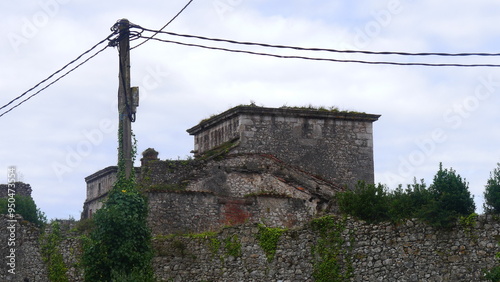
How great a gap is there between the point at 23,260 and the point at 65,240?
7.33ft

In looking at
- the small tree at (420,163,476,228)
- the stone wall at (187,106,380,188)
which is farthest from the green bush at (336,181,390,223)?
the stone wall at (187,106,380,188)

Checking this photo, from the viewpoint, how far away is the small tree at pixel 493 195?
2217 centimetres

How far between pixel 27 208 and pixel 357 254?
61.5 feet

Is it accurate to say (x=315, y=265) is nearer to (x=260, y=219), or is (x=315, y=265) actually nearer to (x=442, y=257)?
(x=442, y=257)

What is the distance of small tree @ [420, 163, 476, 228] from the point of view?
73.4 ft

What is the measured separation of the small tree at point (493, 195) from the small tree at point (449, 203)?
321 mm

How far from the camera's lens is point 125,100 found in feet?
74.6

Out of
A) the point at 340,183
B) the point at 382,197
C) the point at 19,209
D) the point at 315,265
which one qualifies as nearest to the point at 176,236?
the point at 315,265

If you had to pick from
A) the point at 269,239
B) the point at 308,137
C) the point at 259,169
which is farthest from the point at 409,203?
the point at 308,137

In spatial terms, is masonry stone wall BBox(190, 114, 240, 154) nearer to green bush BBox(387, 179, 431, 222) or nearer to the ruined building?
the ruined building

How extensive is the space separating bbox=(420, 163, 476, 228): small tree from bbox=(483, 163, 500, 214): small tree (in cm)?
32

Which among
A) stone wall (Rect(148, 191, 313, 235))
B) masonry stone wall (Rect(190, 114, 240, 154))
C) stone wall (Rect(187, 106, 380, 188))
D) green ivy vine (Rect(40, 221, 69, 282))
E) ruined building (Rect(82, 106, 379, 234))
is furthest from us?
masonry stone wall (Rect(190, 114, 240, 154))

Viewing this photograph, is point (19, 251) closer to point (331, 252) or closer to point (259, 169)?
point (259, 169)

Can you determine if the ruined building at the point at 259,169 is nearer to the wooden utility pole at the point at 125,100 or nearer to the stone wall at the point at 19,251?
the stone wall at the point at 19,251
